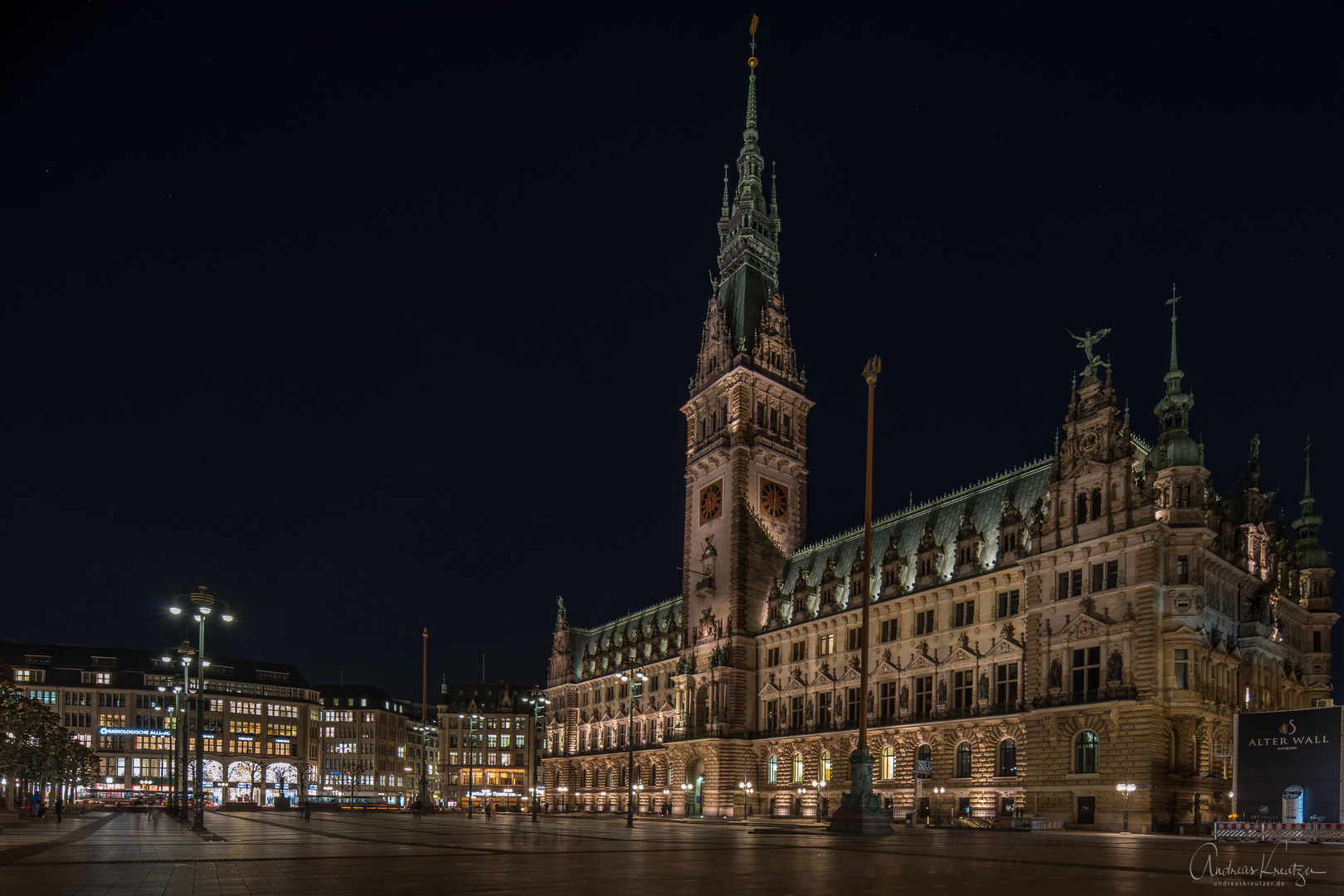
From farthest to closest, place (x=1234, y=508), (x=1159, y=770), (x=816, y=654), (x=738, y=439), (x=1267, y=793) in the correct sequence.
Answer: (x=738, y=439)
(x=816, y=654)
(x=1234, y=508)
(x=1159, y=770)
(x=1267, y=793)

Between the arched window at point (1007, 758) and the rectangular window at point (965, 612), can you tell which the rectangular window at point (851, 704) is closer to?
the rectangular window at point (965, 612)

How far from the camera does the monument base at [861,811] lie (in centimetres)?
4109

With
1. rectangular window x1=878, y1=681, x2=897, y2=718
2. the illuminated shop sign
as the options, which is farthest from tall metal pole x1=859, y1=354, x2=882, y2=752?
the illuminated shop sign

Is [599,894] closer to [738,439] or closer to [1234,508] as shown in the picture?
[1234,508]

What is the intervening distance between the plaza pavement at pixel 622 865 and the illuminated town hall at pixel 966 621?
14.0 metres

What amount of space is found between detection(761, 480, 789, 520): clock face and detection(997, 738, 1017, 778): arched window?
37303 millimetres

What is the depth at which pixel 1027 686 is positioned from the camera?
211ft

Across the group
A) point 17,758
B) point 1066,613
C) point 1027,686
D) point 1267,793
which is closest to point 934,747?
point 1027,686

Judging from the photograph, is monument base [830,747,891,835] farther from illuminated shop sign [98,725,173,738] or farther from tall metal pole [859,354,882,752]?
illuminated shop sign [98,725,173,738]

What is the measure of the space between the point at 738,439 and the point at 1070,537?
1564 inches

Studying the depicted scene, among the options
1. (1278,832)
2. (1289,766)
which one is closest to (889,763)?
(1289,766)

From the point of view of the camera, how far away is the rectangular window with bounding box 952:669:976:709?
230 ft
